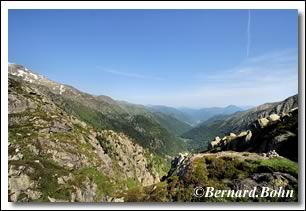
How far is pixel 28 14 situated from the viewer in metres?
22.9

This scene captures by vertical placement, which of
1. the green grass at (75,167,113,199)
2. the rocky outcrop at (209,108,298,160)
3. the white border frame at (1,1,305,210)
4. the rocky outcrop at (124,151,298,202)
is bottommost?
the green grass at (75,167,113,199)

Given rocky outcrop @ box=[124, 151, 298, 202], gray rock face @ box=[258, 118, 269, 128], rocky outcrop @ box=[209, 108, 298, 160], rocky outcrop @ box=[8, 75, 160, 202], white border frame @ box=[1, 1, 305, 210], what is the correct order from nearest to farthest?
rocky outcrop @ box=[124, 151, 298, 202], white border frame @ box=[1, 1, 305, 210], rocky outcrop @ box=[8, 75, 160, 202], rocky outcrop @ box=[209, 108, 298, 160], gray rock face @ box=[258, 118, 269, 128]

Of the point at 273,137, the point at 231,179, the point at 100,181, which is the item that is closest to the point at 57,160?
the point at 100,181

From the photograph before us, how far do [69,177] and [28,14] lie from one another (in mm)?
19643

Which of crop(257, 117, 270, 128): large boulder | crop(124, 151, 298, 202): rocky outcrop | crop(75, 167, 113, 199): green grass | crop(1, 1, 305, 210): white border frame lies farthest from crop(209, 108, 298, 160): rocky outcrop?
crop(75, 167, 113, 199): green grass

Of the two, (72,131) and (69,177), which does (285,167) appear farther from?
(72,131)

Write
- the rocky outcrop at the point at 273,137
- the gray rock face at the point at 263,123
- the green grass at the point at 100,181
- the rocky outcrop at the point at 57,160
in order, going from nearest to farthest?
1. the rocky outcrop at the point at 57,160
2. the rocky outcrop at the point at 273,137
3. the green grass at the point at 100,181
4. the gray rock face at the point at 263,123

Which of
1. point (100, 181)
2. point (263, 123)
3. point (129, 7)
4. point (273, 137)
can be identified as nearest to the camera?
point (129, 7)

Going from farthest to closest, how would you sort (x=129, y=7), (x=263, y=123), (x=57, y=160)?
(x=57, y=160) → (x=263, y=123) → (x=129, y=7)

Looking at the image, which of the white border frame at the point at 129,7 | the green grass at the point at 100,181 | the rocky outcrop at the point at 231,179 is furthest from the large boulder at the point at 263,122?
the white border frame at the point at 129,7

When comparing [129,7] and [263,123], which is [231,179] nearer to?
[129,7]

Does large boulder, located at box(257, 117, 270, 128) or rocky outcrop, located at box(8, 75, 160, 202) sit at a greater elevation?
large boulder, located at box(257, 117, 270, 128)

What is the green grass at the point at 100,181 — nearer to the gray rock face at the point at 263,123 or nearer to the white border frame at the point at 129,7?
the white border frame at the point at 129,7

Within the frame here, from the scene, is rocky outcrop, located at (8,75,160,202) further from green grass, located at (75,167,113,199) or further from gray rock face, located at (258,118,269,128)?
gray rock face, located at (258,118,269,128)
